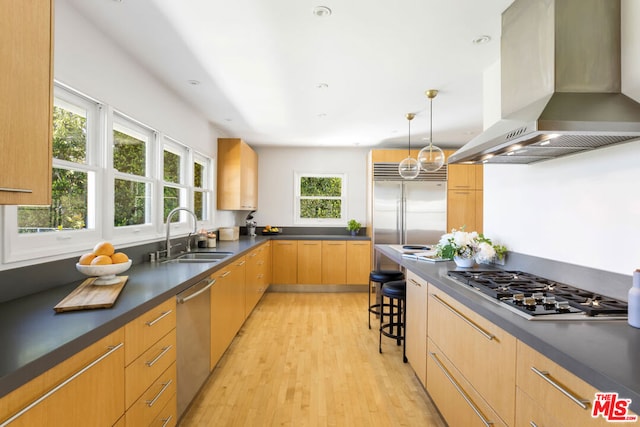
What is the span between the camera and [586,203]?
1694mm

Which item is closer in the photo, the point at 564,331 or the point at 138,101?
the point at 564,331

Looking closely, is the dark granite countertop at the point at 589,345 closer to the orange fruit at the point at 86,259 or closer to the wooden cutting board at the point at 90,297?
the wooden cutting board at the point at 90,297

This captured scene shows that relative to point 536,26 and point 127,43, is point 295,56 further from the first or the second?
point 536,26

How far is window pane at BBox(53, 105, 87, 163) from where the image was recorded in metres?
1.88

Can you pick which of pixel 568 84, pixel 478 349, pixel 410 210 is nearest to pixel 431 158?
pixel 568 84

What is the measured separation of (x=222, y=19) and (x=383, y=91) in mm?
1710

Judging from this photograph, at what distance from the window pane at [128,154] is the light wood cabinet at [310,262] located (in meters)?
2.95

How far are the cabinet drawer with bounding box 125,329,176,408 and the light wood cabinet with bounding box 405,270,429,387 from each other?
1.60 m

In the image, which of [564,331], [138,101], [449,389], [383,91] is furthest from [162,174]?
[564,331]

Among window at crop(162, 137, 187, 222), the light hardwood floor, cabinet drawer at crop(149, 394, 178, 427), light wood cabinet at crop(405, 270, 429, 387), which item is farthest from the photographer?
window at crop(162, 137, 187, 222)

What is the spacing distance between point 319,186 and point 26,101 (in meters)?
5.00

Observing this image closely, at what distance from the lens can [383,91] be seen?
3.17 meters

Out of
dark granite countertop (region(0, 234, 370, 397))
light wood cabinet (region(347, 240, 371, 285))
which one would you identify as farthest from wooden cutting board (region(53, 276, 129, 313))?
light wood cabinet (region(347, 240, 371, 285))

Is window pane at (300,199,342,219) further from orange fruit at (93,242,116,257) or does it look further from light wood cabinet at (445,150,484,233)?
orange fruit at (93,242,116,257)
